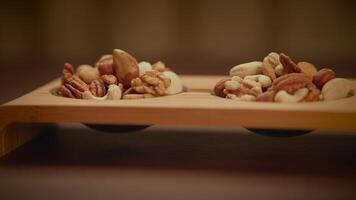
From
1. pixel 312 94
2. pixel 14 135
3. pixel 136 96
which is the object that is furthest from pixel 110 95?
pixel 312 94

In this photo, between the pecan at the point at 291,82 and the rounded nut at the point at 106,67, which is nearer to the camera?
the pecan at the point at 291,82

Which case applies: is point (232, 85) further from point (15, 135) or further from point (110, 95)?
point (15, 135)

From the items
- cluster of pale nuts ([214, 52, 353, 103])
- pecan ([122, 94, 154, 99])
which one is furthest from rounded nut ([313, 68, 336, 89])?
pecan ([122, 94, 154, 99])

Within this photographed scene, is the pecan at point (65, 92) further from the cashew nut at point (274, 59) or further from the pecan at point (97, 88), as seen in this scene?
the cashew nut at point (274, 59)

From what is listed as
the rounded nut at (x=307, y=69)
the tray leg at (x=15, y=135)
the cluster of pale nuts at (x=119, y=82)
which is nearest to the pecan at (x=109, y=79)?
the cluster of pale nuts at (x=119, y=82)

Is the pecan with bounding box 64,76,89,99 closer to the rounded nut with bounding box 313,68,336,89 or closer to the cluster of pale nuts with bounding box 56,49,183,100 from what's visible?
the cluster of pale nuts with bounding box 56,49,183,100

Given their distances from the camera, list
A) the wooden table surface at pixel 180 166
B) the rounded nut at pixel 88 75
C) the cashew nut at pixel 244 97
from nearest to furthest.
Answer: the wooden table surface at pixel 180 166, the cashew nut at pixel 244 97, the rounded nut at pixel 88 75

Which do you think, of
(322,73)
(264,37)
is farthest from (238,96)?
(264,37)

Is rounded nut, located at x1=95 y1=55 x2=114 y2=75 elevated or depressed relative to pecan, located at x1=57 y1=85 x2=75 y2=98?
elevated
